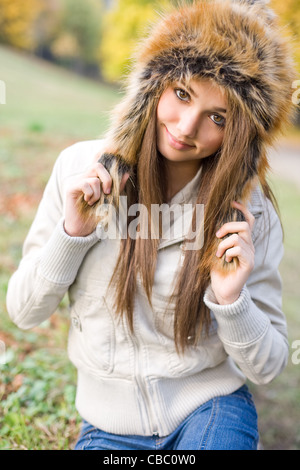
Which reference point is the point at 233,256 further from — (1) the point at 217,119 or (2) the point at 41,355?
(2) the point at 41,355

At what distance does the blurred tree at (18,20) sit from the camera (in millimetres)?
28125

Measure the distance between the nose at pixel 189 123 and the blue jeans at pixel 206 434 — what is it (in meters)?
1.00

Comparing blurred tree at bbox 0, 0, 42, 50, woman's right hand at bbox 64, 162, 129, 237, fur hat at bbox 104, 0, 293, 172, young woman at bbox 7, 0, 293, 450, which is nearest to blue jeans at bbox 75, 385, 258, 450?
young woman at bbox 7, 0, 293, 450

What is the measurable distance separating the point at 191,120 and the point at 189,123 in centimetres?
1

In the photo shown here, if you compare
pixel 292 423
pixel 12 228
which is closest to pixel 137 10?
pixel 12 228

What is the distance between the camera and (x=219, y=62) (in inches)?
58.6

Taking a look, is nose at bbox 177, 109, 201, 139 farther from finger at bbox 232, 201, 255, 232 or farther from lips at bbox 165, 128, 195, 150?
finger at bbox 232, 201, 255, 232

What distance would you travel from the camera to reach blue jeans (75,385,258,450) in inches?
65.6

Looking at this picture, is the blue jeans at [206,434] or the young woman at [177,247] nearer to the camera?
the young woman at [177,247]

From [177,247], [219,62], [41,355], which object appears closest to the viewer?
[219,62]

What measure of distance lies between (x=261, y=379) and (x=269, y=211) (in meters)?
0.64

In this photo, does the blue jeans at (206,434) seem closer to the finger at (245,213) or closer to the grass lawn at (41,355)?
the grass lawn at (41,355)

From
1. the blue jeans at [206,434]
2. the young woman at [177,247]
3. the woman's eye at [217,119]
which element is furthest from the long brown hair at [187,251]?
the blue jeans at [206,434]

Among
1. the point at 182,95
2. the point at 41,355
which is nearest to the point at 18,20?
the point at 41,355
